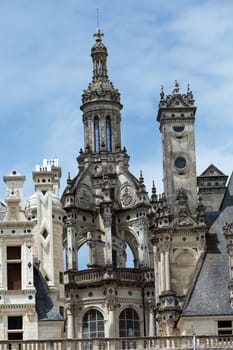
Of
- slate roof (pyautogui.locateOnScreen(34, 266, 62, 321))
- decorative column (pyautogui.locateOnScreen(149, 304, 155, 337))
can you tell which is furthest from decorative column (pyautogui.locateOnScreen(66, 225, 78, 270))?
slate roof (pyautogui.locateOnScreen(34, 266, 62, 321))

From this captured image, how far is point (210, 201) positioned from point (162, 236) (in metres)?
→ 11.1

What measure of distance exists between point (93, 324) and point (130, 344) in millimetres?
35125

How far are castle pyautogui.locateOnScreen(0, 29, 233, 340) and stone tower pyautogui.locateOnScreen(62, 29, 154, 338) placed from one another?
95mm

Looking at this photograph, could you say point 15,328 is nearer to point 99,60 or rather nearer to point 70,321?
point 70,321

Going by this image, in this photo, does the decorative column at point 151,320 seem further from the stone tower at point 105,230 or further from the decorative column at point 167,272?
the decorative column at point 167,272

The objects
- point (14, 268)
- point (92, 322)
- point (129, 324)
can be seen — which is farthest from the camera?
point (129, 324)

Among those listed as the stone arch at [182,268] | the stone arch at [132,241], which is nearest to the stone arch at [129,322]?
the stone arch at [132,241]

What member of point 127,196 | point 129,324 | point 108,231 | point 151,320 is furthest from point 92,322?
point 127,196

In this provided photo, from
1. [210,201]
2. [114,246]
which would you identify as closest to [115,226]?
[114,246]

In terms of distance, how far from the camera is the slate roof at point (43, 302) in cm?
7114

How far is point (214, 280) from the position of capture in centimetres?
7638

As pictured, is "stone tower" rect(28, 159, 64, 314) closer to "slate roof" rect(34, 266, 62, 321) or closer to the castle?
the castle

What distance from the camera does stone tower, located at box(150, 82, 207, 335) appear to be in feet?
255

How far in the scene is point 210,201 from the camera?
89312mm
